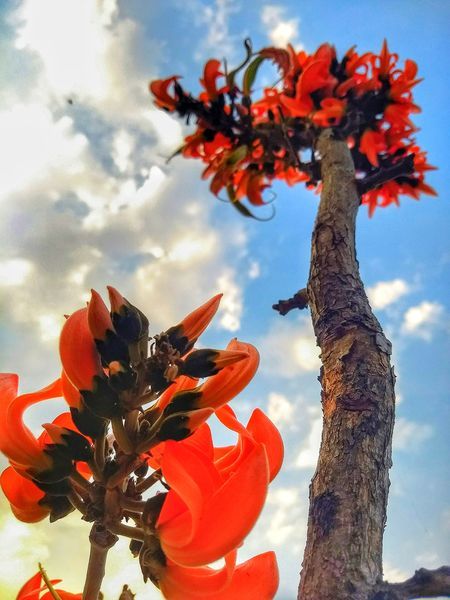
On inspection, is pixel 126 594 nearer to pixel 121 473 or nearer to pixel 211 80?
pixel 121 473

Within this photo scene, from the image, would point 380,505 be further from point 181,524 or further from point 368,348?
point 181,524

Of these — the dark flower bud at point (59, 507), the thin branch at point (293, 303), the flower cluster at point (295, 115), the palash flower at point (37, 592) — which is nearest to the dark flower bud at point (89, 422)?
the dark flower bud at point (59, 507)

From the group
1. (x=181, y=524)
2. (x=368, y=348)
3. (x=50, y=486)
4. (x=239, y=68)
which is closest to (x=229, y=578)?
(x=181, y=524)

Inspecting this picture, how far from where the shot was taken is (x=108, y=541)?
651mm

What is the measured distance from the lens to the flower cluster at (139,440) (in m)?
0.65

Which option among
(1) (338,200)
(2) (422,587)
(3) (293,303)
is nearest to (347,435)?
(2) (422,587)

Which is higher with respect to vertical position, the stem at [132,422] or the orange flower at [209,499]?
the stem at [132,422]

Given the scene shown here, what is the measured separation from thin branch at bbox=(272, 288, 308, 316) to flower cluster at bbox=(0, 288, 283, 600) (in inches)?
40.8

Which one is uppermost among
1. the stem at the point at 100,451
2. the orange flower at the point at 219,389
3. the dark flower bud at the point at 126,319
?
the dark flower bud at the point at 126,319

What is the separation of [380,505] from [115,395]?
0.57 metres

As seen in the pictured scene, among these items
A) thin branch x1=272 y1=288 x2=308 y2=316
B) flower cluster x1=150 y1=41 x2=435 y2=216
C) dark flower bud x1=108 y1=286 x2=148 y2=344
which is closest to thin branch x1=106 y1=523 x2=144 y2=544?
dark flower bud x1=108 y1=286 x2=148 y2=344

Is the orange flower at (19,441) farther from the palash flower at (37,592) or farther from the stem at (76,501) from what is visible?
the palash flower at (37,592)

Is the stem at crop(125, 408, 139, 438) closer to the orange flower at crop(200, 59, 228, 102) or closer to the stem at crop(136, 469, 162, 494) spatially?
the stem at crop(136, 469, 162, 494)

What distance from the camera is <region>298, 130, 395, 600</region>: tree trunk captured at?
90 cm
